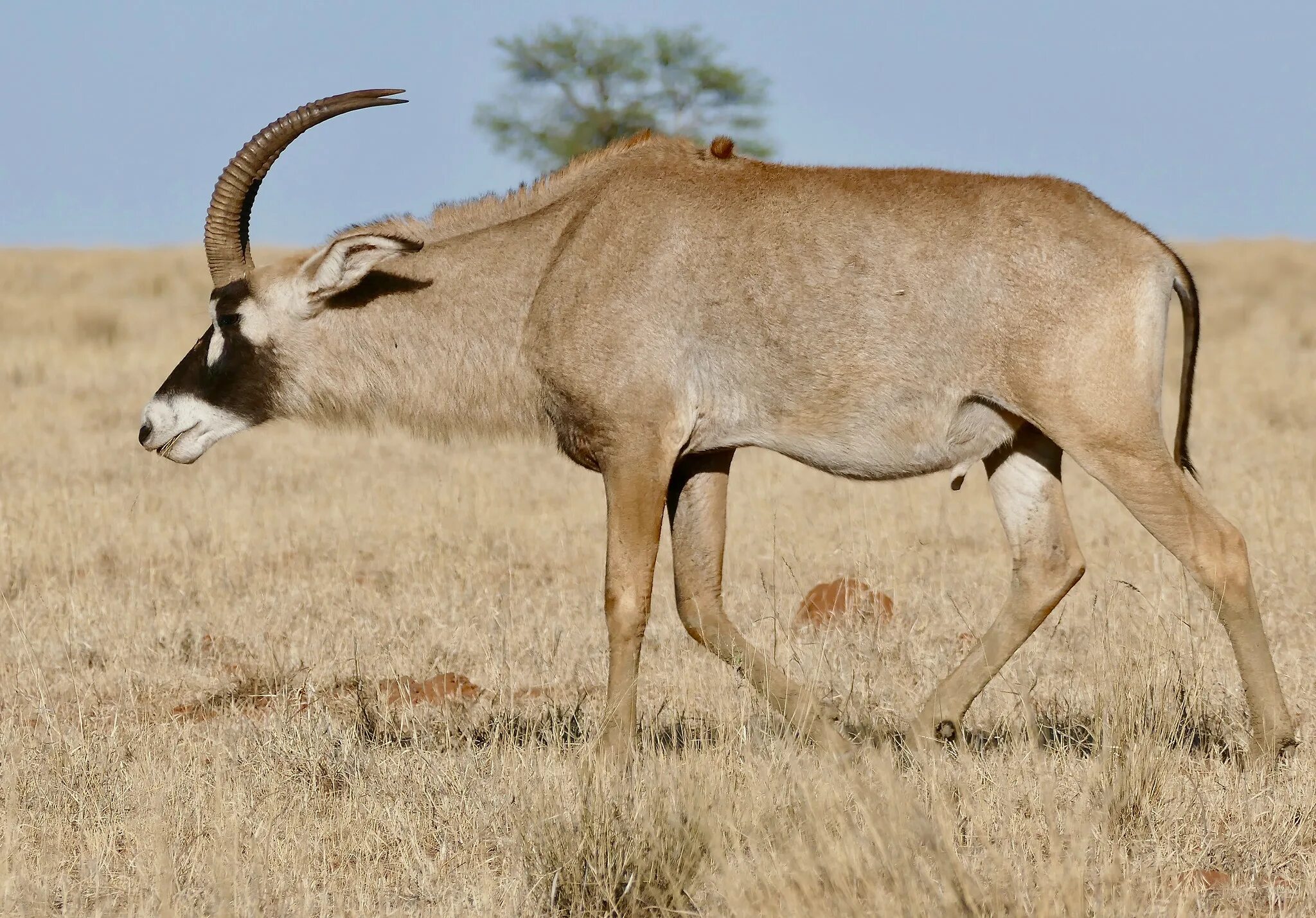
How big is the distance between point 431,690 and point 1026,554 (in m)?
2.79

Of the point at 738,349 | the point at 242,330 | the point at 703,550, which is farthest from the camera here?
the point at 242,330

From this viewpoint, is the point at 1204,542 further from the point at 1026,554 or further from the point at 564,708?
the point at 564,708

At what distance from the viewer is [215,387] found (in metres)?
6.98

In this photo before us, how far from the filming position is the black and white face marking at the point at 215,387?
6906 millimetres

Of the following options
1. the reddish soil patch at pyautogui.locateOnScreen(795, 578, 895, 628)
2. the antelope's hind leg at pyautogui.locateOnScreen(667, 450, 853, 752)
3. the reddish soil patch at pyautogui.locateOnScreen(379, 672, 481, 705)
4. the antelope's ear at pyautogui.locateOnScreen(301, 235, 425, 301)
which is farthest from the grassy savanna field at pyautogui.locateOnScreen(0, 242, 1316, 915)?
the antelope's ear at pyautogui.locateOnScreen(301, 235, 425, 301)

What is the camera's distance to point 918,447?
611cm

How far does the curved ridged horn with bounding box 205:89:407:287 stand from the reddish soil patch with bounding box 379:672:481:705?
2057 mm

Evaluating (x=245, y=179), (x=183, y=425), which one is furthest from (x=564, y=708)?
(x=245, y=179)

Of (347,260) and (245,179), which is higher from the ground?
(245,179)

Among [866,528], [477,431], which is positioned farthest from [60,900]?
[866,528]

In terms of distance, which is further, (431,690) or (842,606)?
(842,606)

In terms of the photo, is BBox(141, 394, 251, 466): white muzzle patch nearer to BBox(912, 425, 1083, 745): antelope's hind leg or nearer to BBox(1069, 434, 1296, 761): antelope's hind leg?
BBox(912, 425, 1083, 745): antelope's hind leg

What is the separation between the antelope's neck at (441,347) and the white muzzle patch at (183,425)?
35cm

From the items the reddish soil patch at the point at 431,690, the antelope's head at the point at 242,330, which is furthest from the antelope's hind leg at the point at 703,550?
the antelope's head at the point at 242,330
